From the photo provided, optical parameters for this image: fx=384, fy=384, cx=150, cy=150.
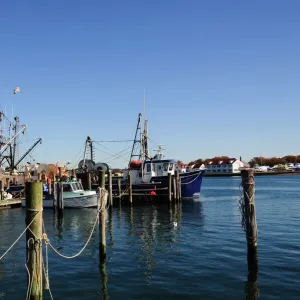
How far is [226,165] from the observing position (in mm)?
189625

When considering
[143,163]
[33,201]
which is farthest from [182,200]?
A: [33,201]

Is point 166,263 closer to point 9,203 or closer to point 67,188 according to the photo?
point 67,188

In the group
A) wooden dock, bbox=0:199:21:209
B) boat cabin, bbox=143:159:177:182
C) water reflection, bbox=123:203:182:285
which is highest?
boat cabin, bbox=143:159:177:182

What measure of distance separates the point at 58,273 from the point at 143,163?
31525 mm

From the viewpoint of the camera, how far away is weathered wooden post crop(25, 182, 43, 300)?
8.95 metres

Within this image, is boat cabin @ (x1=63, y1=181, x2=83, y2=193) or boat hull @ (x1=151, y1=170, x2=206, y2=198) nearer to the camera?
boat cabin @ (x1=63, y1=181, x2=83, y2=193)

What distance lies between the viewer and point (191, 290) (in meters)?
12.0

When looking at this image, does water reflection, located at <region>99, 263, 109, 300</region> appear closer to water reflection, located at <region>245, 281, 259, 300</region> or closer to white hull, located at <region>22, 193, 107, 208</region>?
water reflection, located at <region>245, 281, 259, 300</region>

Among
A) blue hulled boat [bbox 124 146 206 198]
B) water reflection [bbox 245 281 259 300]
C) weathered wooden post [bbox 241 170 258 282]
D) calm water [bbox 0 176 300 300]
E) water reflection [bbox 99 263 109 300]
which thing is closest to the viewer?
water reflection [bbox 245 281 259 300]

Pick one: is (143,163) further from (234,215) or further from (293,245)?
(293,245)

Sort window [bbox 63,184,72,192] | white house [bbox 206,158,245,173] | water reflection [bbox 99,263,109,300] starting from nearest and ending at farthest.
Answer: water reflection [bbox 99,263,109,300] → window [bbox 63,184,72,192] → white house [bbox 206,158,245,173]

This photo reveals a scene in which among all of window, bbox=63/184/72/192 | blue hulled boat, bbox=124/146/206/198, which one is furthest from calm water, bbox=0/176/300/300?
blue hulled boat, bbox=124/146/206/198

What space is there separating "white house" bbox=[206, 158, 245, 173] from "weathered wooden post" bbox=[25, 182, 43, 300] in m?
182

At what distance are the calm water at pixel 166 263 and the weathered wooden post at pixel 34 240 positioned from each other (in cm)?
281
